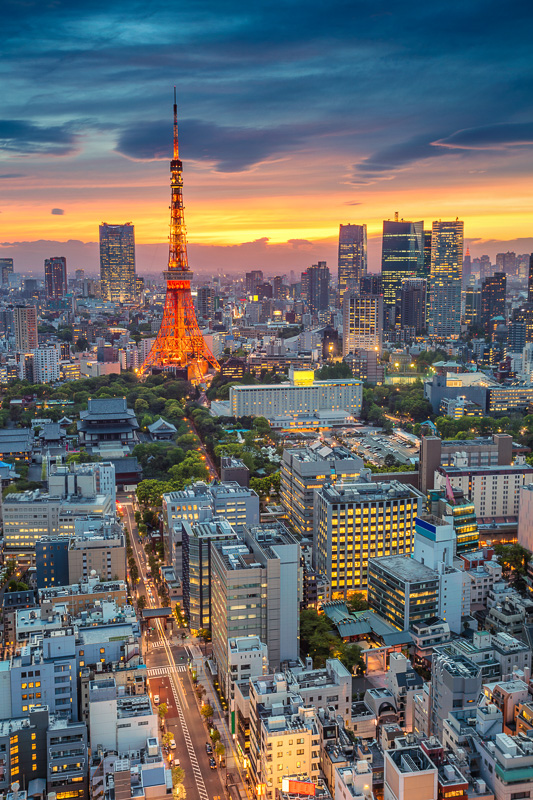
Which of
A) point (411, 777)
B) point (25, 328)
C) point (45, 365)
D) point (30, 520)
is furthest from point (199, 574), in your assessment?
point (25, 328)

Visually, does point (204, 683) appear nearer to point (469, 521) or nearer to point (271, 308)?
point (469, 521)

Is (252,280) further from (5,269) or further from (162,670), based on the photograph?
(162,670)

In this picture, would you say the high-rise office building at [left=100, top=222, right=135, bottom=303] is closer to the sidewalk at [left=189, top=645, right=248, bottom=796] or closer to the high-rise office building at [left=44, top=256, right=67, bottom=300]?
the high-rise office building at [left=44, top=256, right=67, bottom=300]

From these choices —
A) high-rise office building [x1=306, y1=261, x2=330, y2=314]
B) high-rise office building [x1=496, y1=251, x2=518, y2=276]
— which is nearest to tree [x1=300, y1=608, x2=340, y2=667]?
high-rise office building [x1=306, y1=261, x2=330, y2=314]

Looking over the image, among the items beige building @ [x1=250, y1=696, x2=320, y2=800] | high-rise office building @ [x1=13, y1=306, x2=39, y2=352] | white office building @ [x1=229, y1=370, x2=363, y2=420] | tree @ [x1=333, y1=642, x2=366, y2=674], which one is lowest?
tree @ [x1=333, y1=642, x2=366, y2=674]

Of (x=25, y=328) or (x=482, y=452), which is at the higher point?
(x=25, y=328)
